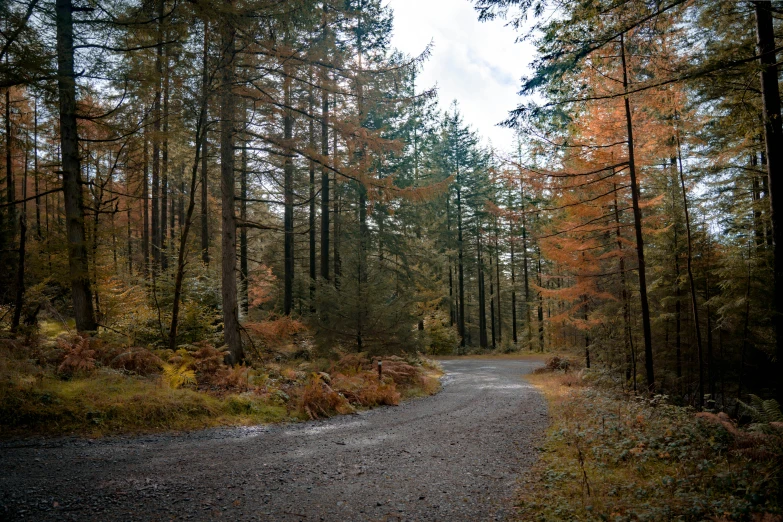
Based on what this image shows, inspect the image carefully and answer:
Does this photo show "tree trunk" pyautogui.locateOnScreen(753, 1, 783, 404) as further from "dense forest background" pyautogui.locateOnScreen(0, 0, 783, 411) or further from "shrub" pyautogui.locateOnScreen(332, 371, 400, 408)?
"shrub" pyautogui.locateOnScreen(332, 371, 400, 408)

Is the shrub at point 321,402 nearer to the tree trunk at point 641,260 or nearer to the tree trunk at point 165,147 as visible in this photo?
the tree trunk at point 165,147

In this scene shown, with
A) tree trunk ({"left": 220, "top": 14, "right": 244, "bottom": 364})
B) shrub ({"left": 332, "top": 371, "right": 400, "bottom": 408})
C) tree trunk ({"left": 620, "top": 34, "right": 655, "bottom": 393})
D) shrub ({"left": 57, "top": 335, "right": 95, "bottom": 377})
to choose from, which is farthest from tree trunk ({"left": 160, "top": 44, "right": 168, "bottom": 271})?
tree trunk ({"left": 620, "top": 34, "right": 655, "bottom": 393})

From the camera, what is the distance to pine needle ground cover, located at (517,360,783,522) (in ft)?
13.6

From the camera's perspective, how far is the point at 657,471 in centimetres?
539

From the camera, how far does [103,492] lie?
4.23 meters

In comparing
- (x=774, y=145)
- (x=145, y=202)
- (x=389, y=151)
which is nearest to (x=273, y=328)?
(x=389, y=151)

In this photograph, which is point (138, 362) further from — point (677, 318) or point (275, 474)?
point (677, 318)

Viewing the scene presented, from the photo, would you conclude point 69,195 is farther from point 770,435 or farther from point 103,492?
point 770,435

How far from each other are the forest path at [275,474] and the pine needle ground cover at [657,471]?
0.55 meters

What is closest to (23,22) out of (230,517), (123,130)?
(123,130)

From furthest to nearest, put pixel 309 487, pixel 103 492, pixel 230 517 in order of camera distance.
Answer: pixel 309 487, pixel 103 492, pixel 230 517

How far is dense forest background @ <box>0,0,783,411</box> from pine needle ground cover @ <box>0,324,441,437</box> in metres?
1.33

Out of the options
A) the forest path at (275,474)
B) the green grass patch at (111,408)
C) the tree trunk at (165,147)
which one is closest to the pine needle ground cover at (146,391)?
the green grass patch at (111,408)

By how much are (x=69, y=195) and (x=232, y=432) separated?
7.12 metres
